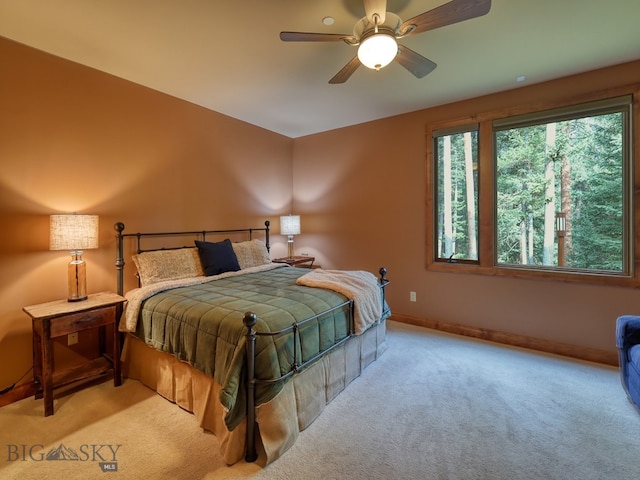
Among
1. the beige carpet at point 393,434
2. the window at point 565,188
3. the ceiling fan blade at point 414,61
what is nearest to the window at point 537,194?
the window at point 565,188

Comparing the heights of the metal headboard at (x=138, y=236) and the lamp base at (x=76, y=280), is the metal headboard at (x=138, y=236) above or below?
above

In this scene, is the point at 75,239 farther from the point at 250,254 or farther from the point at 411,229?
the point at 411,229

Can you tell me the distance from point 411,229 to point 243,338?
2.91 m

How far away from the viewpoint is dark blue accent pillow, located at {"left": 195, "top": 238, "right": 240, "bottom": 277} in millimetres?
3204

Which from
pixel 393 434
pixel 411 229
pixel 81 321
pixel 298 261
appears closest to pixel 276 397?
pixel 393 434

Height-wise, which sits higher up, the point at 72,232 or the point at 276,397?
the point at 72,232

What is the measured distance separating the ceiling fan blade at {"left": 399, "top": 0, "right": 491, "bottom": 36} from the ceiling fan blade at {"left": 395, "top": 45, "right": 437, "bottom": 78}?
0.16 metres

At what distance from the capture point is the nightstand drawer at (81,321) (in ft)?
7.12

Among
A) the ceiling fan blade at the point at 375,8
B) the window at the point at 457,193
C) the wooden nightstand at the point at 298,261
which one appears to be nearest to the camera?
the ceiling fan blade at the point at 375,8

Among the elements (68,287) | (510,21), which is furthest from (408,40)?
(68,287)

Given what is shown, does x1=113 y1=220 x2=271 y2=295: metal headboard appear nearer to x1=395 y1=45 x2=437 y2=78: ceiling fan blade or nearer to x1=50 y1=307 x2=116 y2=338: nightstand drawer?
x1=50 y1=307 x2=116 y2=338: nightstand drawer

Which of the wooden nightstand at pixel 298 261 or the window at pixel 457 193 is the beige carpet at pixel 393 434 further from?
the wooden nightstand at pixel 298 261

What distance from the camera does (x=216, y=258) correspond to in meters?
3.26

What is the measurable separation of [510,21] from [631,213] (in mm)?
2089
